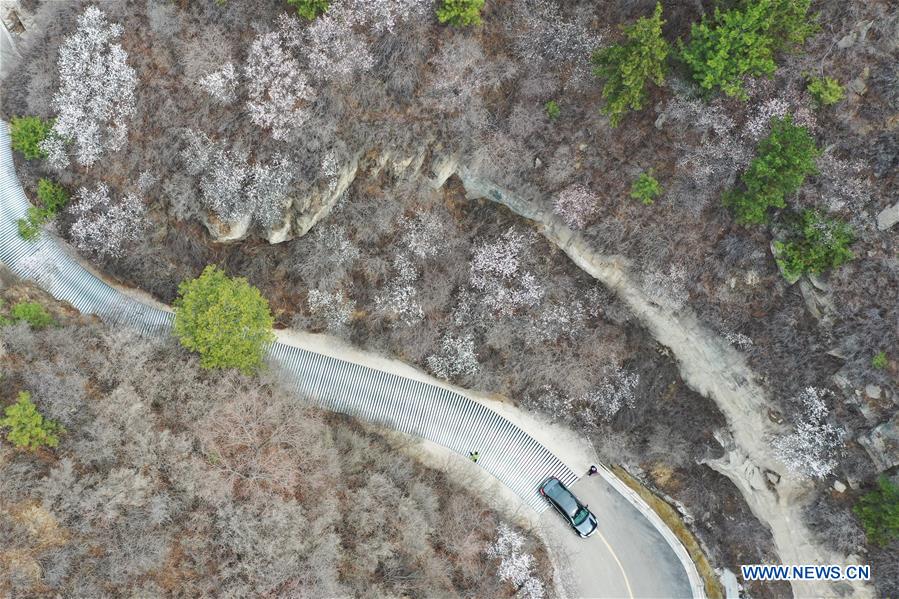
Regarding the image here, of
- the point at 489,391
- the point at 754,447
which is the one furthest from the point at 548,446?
the point at 754,447

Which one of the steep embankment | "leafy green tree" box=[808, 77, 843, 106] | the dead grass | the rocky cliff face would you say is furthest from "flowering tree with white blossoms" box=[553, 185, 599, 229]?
the dead grass

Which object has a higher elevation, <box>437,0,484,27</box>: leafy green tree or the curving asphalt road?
<box>437,0,484,27</box>: leafy green tree

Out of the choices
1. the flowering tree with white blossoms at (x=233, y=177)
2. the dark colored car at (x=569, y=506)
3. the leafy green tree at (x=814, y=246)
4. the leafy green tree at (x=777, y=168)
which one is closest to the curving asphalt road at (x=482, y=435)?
the dark colored car at (x=569, y=506)

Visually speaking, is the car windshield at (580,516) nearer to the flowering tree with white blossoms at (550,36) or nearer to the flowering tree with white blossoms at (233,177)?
the flowering tree with white blossoms at (233,177)

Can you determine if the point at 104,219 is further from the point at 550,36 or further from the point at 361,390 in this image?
the point at 550,36

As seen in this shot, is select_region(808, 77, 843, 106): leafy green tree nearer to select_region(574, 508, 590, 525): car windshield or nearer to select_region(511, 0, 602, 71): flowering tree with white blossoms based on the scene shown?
select_region(511, 0, 602, 71): flowering tree with white blossoms

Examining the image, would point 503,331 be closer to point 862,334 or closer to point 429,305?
point 429,305
